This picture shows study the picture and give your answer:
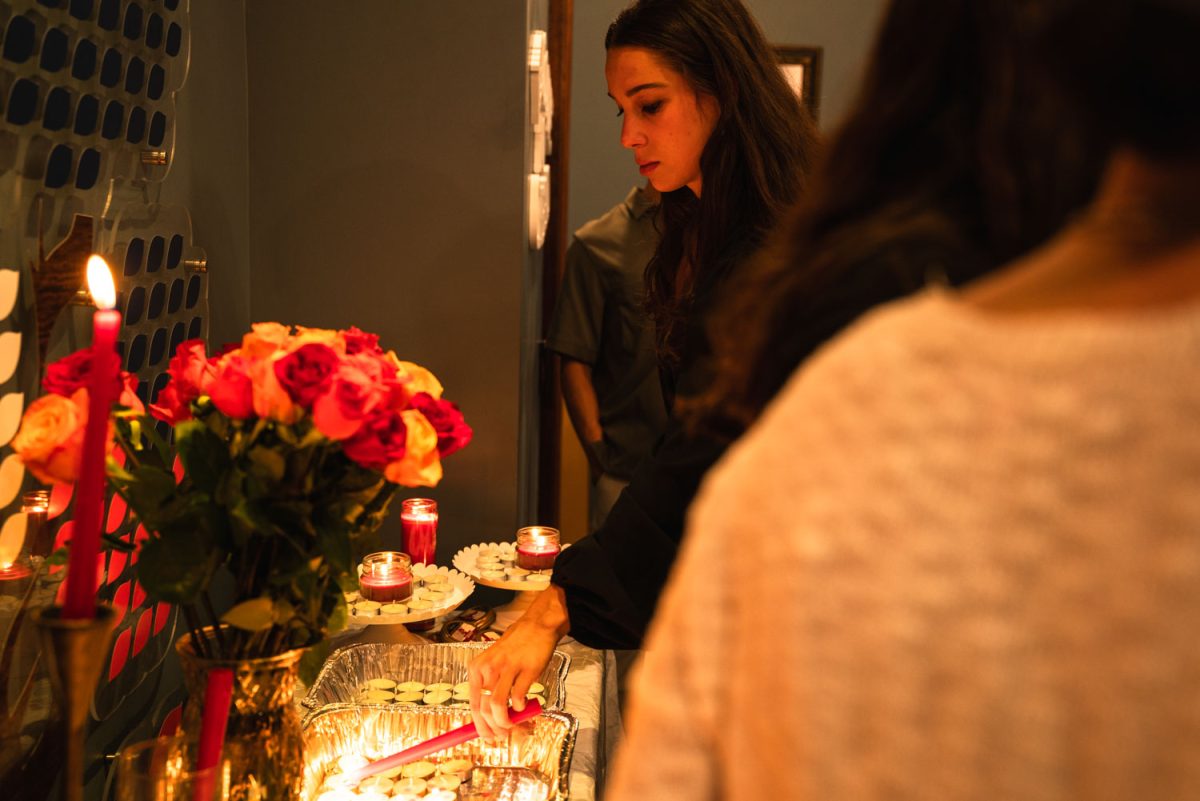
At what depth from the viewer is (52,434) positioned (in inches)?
27.2

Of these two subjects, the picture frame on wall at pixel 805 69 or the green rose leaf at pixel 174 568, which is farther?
the picture frame on wall at pixel 805 69

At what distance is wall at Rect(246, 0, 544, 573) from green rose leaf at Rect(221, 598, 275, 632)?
41.7 inches

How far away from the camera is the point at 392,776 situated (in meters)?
1.05

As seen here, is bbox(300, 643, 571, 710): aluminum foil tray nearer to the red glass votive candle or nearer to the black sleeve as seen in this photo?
the black sleeve

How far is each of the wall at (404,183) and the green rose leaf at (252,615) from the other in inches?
41.7

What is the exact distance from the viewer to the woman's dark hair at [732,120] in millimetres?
1284

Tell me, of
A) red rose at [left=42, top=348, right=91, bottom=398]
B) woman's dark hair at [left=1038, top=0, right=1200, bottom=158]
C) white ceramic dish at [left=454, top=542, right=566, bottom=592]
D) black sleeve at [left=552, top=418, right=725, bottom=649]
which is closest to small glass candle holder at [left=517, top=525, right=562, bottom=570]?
white ceramic dish at [left=454, top=542, right=566, bottom=592]

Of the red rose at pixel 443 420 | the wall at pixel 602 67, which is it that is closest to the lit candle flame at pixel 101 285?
the red rose at pixel 443 420

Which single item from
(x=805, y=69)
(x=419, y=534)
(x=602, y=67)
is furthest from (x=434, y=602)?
(x=805, y=69)

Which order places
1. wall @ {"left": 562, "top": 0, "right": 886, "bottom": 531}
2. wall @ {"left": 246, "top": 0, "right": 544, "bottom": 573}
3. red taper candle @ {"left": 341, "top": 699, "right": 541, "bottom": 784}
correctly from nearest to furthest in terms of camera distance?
red taper candle @ {"left": 341, "top": 699, "right": 541, "bottom": 784}, wall @ {"left": 246, "top": 0, "right": 544, "bottom": 573}, wall @ {"left": 562, "top": 0, "right": 886, "bottom": 531}

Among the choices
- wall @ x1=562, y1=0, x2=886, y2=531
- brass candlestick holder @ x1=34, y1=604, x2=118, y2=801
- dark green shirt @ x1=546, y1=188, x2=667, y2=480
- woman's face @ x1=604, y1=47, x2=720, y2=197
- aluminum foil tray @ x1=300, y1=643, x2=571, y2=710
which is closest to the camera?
brass candlestick holder @ x1=34, y1=604, x2=118, y2=801

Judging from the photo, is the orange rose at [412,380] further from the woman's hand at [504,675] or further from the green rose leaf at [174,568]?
the woman's hand at [504,675]

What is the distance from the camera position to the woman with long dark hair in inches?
43.3

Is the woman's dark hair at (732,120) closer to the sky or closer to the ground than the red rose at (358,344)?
closer to the sky
